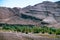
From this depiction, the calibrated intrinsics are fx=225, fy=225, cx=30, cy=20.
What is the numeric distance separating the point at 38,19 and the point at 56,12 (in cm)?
1056

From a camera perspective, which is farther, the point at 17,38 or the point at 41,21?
the point at 41,21

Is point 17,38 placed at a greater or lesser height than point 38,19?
greater

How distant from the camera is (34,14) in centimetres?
9994

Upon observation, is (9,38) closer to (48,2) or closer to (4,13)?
(4,13)

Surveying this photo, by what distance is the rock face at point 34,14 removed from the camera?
93312 mm

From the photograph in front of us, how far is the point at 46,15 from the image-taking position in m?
101

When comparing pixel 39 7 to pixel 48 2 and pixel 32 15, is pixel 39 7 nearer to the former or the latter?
pixel 48 2

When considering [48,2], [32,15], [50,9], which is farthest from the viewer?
[48,2]

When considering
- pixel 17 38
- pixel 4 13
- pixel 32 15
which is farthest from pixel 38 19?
pixel 17 38

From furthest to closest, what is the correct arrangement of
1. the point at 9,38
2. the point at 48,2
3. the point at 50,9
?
the point at 48,2 → the point at 50,9 → the point at 9,38

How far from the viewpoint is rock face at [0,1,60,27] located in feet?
306

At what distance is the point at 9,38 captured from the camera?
18812 millimetres

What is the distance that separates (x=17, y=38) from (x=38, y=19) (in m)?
76.3

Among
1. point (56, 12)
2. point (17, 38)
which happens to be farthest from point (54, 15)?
point (17, 38)
